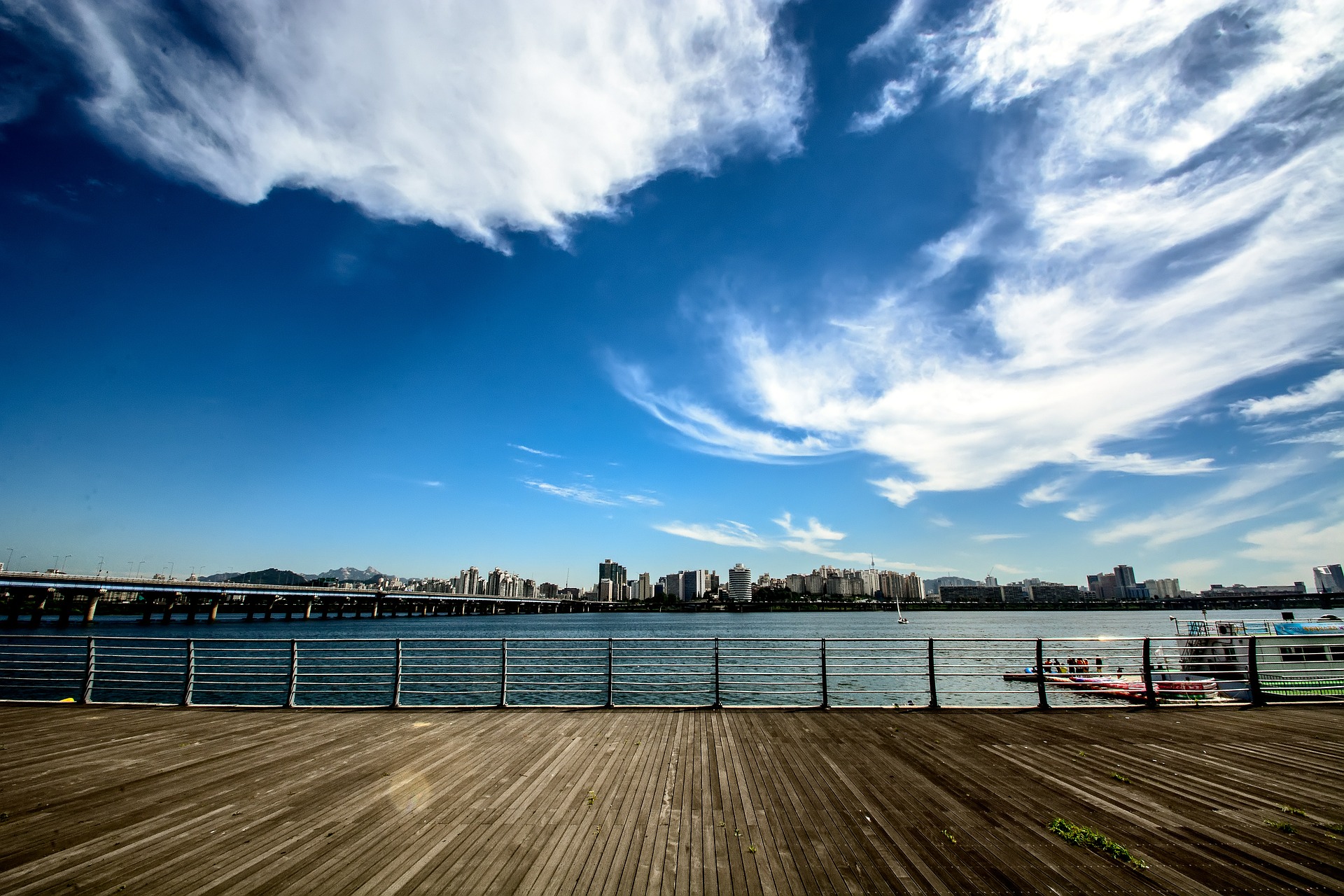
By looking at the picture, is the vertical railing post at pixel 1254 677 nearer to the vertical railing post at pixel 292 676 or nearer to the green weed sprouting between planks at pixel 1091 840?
the green weed sprouting between planks at pixel 1091 840

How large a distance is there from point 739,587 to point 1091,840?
640ft

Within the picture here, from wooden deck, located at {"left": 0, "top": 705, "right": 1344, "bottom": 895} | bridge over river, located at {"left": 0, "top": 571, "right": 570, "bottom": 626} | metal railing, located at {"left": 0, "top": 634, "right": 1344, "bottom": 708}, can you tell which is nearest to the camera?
wooden deck, located at {"left": 0, "top": 705, "right": 1344, "bottom": 895}

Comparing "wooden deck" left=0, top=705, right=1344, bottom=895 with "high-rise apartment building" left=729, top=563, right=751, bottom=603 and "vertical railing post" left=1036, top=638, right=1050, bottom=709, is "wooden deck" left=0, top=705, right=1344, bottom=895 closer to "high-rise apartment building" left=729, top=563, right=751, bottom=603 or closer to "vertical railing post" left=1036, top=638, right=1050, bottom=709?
"vertical railing post" left=1036, top=638, right=1050, bottom=709

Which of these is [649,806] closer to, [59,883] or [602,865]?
[602,865]

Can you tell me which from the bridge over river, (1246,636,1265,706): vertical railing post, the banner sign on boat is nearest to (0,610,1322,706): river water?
(1246,636,1265,706): vertical railing post

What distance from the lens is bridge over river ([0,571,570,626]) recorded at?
70938 mm

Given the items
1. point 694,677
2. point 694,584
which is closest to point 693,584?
point 694,584

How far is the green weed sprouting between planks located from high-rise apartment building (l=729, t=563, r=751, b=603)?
588 ft

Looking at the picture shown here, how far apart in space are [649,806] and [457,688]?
2401 centimetres

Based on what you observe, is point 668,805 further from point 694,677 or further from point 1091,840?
point 694,677

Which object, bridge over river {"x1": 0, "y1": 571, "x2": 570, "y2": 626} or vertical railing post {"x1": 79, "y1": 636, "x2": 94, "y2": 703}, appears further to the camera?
bridge over river {"x1": 0, "y1": 571, "x2": 570, "y2": 626}

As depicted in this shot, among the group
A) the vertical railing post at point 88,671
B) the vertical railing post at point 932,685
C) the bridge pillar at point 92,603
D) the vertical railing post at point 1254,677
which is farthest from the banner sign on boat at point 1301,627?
the bridge pillar at point 92,603

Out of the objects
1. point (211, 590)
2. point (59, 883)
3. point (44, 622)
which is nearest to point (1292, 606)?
point (59, 883)

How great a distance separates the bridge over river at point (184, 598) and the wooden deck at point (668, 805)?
86.9 metres
